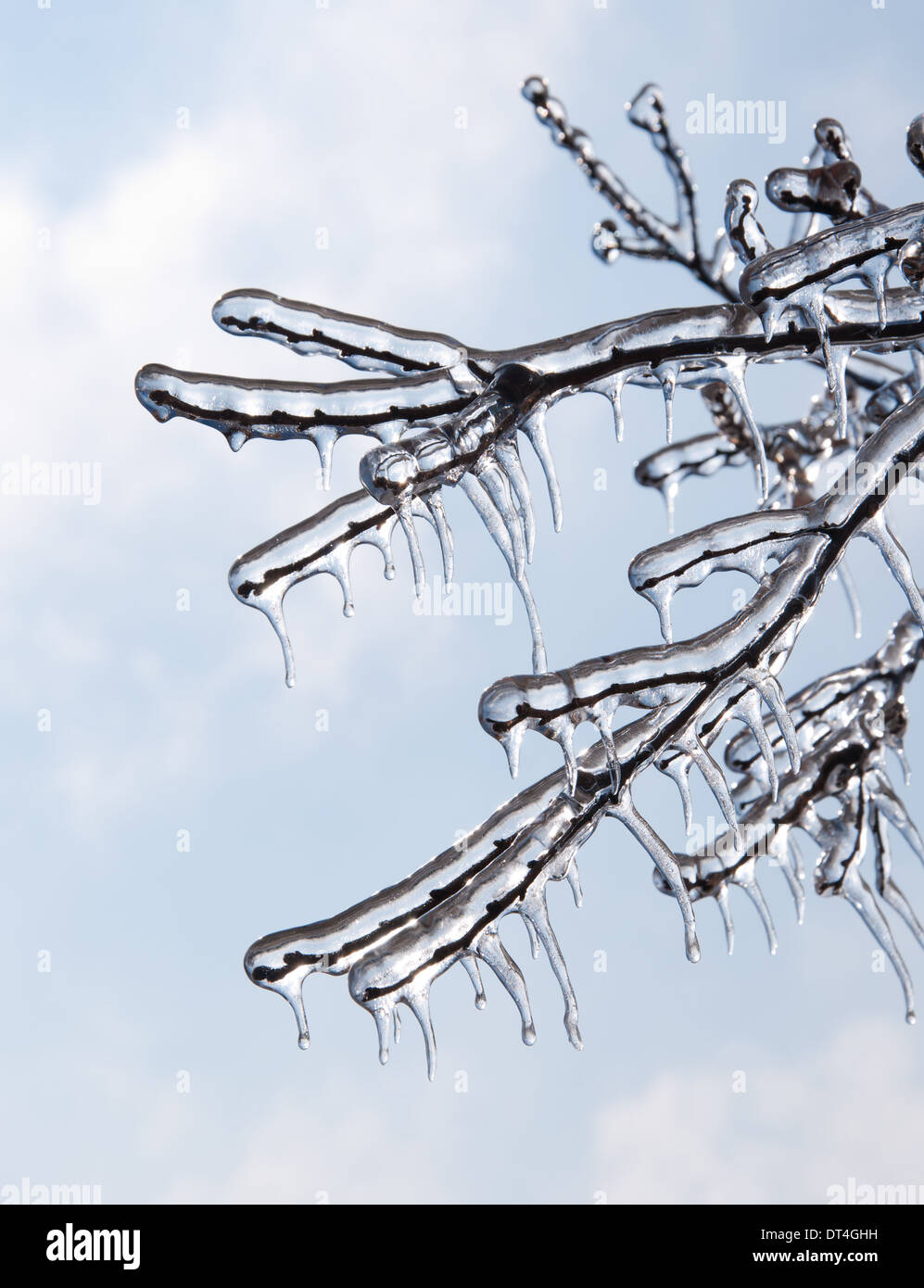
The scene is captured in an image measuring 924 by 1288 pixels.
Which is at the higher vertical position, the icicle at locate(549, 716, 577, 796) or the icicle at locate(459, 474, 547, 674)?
the icicle at locate(459, 474, 547, 674)

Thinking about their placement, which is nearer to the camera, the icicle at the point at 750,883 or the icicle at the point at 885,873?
the icicle at the point at 750,883

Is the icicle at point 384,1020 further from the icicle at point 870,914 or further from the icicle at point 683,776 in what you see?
the icicle at point 870,914

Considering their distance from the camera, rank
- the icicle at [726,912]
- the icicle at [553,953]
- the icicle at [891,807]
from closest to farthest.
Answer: the icicle at [553,953], the icicle at [726,912], the icicle at [891,807]

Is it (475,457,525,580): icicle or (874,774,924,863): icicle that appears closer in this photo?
(475,457,525,580): icicle

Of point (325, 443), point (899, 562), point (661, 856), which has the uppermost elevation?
point (325, 443)

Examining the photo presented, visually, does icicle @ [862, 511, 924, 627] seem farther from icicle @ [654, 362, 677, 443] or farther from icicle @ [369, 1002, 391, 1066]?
icicle @ [369, 1002, 391, 1066]

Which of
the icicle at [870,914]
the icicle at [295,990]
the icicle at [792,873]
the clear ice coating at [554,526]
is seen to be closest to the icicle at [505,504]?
the clear ice coating at [554,526]

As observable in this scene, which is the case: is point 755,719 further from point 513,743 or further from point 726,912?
point 726,912

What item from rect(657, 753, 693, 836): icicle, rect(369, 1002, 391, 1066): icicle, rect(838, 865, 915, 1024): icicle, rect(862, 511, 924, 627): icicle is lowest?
rect(838, 865, 915, 1024): icicle

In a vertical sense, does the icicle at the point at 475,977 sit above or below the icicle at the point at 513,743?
below

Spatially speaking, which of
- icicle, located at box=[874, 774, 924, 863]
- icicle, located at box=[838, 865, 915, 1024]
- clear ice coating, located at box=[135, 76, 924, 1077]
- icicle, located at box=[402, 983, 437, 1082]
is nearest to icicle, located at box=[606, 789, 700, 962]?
clear ice coating, located at box=[135, 76, 924, 1077]

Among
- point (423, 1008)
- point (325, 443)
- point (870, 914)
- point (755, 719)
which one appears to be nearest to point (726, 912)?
point (870, 914)

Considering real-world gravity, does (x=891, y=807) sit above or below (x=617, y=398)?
below

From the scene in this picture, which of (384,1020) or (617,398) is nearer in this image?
(384,1020)
